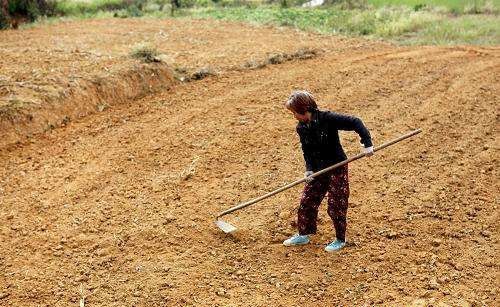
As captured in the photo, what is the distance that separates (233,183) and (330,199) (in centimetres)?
172

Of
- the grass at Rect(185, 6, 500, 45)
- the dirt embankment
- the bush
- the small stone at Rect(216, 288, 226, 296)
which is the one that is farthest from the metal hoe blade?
the bush

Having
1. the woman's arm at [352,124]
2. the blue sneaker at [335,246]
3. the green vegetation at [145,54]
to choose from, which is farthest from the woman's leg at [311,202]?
the green vegetation at [145,54]

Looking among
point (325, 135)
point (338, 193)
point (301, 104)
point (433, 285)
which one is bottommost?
point (433, 285)

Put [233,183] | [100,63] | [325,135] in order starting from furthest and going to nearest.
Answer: [100,63] → [233,183] → [325,135]

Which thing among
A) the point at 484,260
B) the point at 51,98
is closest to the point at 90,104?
the point at 51,98

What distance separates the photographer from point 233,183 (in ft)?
19.9

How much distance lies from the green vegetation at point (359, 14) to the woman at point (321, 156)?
28.9ft

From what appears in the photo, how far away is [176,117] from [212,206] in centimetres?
255

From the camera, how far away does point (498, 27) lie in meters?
13.9

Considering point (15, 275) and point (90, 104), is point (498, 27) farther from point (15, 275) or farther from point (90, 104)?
point (15, 275)

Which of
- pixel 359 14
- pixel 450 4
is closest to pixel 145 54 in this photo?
pixel 359 14

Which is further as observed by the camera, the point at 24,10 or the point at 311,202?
the point at 24,10

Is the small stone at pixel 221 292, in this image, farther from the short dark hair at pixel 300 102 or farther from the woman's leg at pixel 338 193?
the short dark hair at pixel 300 102

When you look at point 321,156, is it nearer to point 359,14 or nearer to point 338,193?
point 338,193
